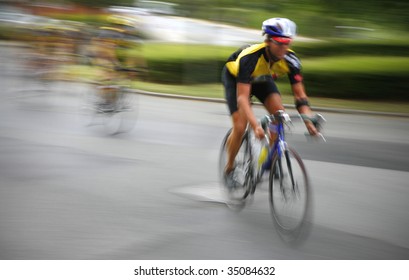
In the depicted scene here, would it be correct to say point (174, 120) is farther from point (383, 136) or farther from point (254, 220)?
point (254, 220)

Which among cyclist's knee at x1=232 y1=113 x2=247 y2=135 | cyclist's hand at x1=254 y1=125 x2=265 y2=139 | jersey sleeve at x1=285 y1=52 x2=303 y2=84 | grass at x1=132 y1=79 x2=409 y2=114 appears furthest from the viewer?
grass at x1=132 y1=79 x2=409 y2=114

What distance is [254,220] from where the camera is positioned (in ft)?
20.7

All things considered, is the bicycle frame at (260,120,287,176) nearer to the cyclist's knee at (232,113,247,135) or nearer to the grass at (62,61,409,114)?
the cyclist's knee at (232,113,247,135)

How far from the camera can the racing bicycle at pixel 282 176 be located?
215 inches

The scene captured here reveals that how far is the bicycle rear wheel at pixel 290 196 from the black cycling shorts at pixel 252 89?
873 millimetres

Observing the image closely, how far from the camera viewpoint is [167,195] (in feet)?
23.7

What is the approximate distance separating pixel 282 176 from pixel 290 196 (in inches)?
7.4

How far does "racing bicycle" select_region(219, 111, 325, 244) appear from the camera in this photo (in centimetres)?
547

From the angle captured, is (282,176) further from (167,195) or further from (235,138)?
(167,195)

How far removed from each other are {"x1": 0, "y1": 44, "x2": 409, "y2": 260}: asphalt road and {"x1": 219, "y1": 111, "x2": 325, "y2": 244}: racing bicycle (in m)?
0.19

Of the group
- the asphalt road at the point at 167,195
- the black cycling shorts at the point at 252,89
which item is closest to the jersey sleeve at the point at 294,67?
the black cycling shorts at the point at 252,89

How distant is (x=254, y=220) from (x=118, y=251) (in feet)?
4.92

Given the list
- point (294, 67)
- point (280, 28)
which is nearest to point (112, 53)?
point (294, 67)

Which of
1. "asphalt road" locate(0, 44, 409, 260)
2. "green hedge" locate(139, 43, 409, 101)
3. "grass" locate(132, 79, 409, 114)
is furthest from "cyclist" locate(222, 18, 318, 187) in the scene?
"green hedge" locate(139, 43, 409, 101)
